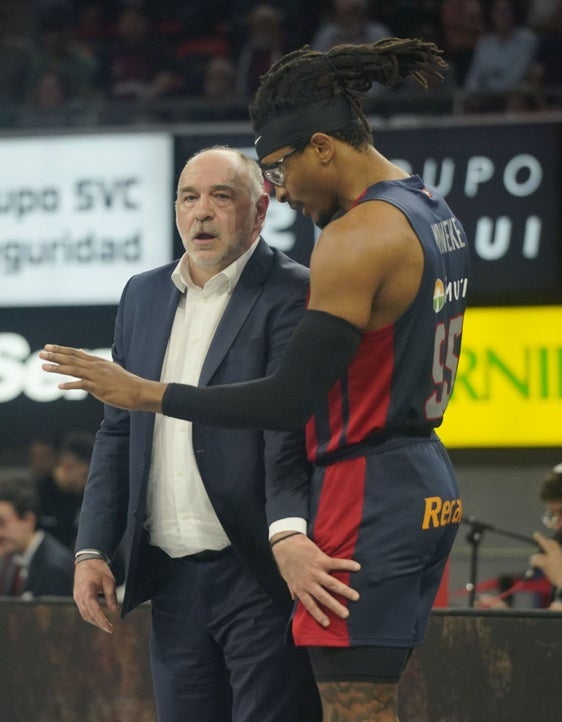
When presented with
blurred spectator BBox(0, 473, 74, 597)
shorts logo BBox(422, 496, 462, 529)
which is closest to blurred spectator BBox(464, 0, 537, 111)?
blurred spectator BBox(0, 473, 74, 597)

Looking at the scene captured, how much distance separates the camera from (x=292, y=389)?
285cm

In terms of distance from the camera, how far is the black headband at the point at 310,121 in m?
2.98

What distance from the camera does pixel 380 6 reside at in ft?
35.1

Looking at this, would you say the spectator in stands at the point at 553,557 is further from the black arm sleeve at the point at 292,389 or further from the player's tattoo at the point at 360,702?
the black arm sleeve at the point at 292,389

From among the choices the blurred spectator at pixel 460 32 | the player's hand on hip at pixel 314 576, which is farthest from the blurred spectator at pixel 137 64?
the player's hand on hip at pixel 314 576

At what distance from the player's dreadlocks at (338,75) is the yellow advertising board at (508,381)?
6.02 m

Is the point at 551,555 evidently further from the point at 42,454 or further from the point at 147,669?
the point at 42,454

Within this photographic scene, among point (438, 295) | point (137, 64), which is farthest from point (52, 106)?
point (438, 295)

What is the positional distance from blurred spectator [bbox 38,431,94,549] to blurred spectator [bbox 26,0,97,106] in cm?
317

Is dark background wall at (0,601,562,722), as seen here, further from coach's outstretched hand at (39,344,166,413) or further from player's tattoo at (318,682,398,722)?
coach's outstretched hand at (39,344,166,413)

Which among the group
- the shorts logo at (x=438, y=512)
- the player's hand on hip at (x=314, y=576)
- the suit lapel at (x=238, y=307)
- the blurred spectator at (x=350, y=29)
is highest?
the blurred spectator at (x=350, y=29)

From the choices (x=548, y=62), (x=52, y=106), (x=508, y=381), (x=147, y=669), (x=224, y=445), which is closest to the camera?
(x=224, y=445)

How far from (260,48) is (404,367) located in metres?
7.82

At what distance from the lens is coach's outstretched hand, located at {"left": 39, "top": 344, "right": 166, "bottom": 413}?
2922mm
